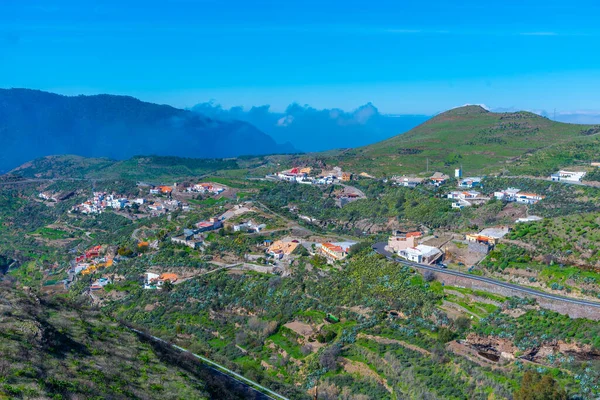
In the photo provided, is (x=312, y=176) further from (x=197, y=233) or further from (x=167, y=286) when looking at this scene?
(x=167, y=286)

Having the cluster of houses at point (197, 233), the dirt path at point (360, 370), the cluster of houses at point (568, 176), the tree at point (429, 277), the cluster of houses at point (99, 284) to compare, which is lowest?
the dirt path at point (360, 370)

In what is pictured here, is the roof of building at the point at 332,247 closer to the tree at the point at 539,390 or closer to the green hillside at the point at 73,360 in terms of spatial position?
the tree at the point at 539,390

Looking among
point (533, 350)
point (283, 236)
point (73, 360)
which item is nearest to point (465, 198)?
point (283, 236)

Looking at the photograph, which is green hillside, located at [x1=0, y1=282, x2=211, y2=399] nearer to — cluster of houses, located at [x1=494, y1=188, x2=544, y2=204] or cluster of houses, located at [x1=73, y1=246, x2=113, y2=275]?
cluster of houses, located at [x1=73, y1=246, x2=113, y2=275]

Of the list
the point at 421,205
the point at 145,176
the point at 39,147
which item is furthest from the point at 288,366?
the point at 39,147

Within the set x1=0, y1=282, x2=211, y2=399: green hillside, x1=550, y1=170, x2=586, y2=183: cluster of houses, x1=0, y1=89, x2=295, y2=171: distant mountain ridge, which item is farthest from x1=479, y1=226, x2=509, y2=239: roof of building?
x1=0, y1=89, x2=295, y2=171: distant mountain ridge

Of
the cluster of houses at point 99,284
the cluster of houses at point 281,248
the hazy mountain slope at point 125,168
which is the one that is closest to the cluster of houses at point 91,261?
the cluster of houses at point 99,284
